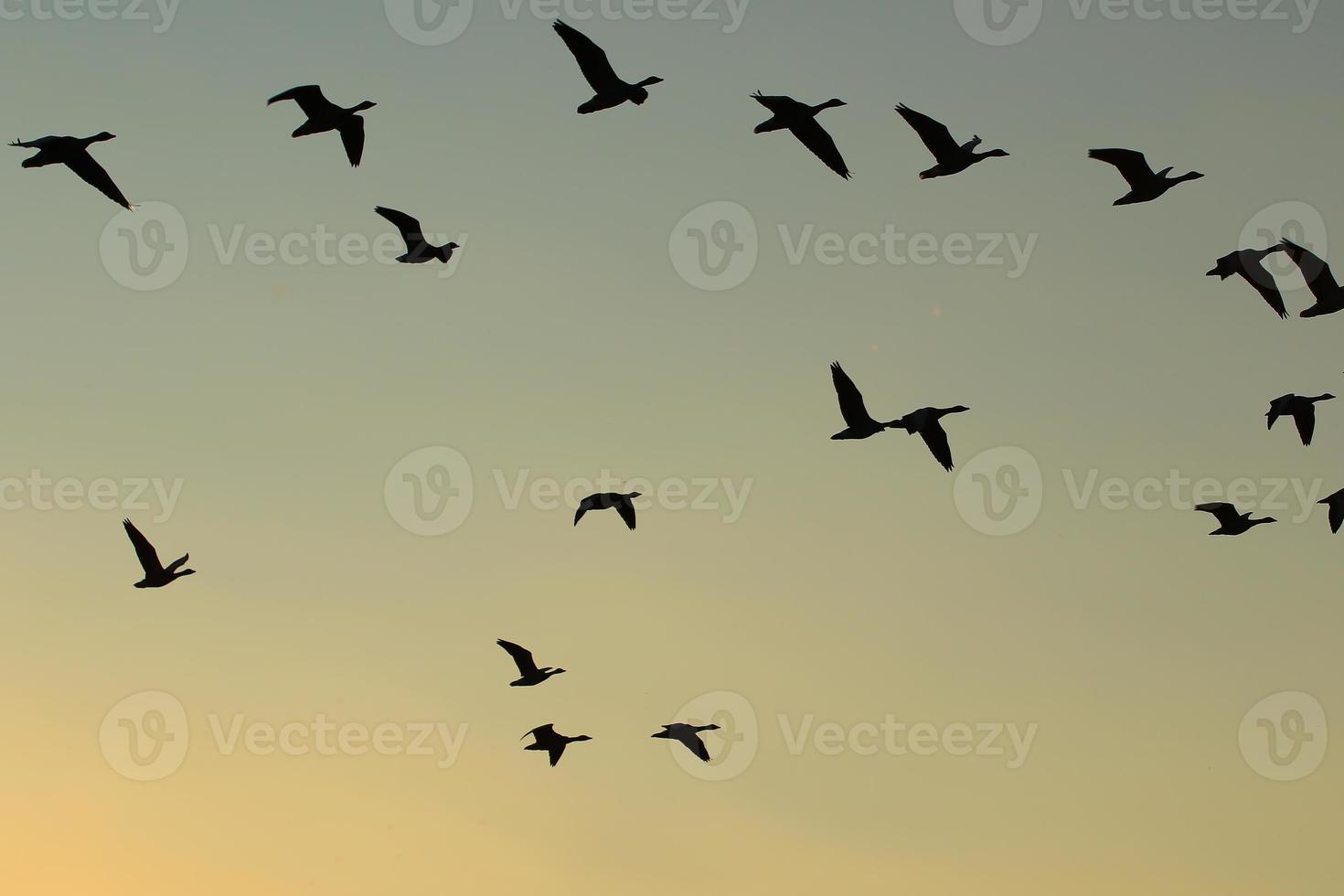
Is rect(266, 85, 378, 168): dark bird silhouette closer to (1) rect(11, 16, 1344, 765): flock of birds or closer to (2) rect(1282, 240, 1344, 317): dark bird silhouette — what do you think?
(1) rect(11, 16, 1344, 765): flock of birds

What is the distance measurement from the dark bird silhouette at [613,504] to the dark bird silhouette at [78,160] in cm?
1064

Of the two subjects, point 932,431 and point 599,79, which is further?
point 932,431

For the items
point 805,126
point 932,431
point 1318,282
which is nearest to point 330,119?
point 805,126

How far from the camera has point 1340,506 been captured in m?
37.2

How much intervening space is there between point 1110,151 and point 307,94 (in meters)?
13.6

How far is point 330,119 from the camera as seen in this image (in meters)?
34.2

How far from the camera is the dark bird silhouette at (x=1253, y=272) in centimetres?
3344

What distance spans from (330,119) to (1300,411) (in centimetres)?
1852

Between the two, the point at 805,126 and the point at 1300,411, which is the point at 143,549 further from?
the point at 1300,411

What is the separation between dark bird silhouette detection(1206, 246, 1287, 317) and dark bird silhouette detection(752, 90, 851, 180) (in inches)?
259

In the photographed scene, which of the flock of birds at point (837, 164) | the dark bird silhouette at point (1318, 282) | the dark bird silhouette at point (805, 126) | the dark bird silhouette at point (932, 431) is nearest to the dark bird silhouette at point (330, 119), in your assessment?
the flock of birds at point (837, 164)

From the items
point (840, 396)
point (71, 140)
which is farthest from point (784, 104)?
point (71, 140)

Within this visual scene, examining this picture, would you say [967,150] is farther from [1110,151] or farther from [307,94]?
[307,94]

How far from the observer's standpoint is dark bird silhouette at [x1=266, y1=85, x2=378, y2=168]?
110ft
